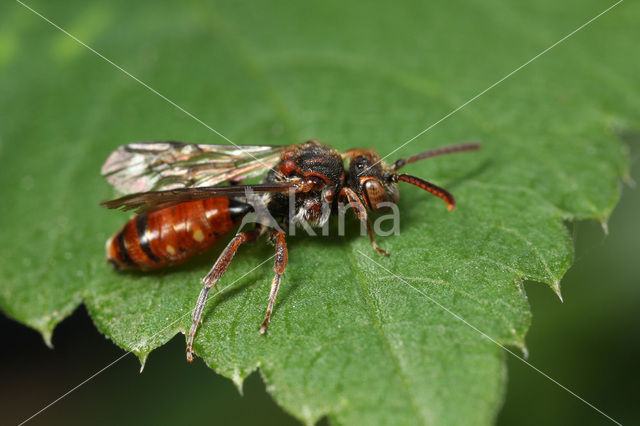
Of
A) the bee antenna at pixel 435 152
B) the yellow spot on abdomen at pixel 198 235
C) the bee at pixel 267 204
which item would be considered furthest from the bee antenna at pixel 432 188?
the yellow spot on abdomen at pixel 198 235

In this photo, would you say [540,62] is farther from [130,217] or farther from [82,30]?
[82,30]

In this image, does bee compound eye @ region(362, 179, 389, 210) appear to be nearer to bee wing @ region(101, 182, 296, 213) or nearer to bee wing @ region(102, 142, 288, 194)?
bee wing @ region(101, 182, 296, 213)

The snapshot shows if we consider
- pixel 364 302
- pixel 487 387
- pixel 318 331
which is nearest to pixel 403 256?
pixel 364 302

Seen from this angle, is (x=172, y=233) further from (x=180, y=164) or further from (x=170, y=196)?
(x=180, y=164)

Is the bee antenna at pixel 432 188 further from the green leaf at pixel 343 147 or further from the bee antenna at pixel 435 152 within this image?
the green leaf at pixel 343 147

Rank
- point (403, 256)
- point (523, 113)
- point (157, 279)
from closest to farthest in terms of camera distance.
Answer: point (403, 256), point (157, 279), point (523, 113)

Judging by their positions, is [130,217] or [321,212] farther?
[130,217]

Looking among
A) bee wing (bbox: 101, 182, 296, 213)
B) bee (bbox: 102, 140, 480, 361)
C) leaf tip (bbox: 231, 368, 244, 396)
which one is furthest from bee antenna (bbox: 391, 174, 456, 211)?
leaf tip (bbox: 231, 368, 244, 396)

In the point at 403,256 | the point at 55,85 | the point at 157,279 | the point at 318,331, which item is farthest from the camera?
the point at 55,85
